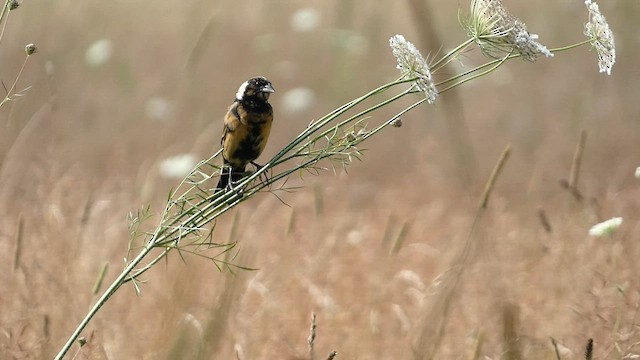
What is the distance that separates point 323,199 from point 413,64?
3.37 meters

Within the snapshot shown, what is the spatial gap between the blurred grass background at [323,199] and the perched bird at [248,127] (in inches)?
6.6

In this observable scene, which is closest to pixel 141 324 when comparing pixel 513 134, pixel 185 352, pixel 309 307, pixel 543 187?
pixel 309 307

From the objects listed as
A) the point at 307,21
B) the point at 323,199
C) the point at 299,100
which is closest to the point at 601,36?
the point at 299,100

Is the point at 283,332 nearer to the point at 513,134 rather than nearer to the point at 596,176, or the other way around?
the point at 596,176

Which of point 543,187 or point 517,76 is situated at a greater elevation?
point 517,76

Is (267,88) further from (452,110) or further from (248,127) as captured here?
(452,110)

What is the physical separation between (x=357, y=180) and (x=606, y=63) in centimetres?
426

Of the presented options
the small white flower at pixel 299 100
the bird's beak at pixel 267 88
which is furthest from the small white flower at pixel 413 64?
the small white flower at pixel 299 100

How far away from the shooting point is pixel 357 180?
5734mm

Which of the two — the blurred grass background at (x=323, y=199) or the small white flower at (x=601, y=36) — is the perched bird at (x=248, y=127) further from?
the small white flower at (x=601, y=36)

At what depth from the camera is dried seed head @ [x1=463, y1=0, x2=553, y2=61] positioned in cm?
144

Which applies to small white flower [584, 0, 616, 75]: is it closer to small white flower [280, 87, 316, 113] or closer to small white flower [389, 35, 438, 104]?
small white flower [389, 35, 438, 104]

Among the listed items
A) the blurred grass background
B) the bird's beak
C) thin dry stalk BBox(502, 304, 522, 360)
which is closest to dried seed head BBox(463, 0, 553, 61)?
the blurred grass background

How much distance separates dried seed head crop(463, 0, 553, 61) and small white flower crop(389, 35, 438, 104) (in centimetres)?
12
